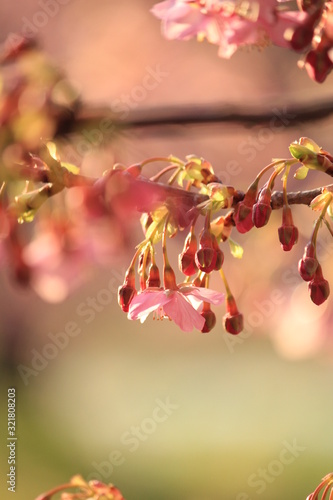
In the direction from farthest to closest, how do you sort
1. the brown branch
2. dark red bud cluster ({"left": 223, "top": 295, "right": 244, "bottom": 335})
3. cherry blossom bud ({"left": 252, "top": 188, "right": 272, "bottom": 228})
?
1. the brown branch
2. dark red bud cluster ({"left": 223, "top": 295, "right": 244, "bottom": 335})
3. cherry blossom bud ({"left": 252, "top": 188, "right": 272, "bottom": 228})

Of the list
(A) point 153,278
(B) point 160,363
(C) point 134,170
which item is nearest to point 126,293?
(A) point 153,278

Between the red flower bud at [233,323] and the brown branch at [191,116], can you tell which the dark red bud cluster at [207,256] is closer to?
the red flower bud at [233,323]

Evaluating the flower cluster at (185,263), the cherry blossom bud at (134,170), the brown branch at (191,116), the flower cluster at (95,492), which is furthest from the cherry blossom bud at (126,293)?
the brown branch at (191,116)

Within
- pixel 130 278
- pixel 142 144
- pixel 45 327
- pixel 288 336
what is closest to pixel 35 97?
pixel 130 278

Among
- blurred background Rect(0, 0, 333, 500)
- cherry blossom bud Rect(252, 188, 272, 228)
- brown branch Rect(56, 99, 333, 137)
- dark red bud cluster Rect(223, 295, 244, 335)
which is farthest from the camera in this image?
blurred background Rect(0, 0, 333, 500)

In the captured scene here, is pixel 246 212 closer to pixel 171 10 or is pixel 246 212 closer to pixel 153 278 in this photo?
pixel 153 278

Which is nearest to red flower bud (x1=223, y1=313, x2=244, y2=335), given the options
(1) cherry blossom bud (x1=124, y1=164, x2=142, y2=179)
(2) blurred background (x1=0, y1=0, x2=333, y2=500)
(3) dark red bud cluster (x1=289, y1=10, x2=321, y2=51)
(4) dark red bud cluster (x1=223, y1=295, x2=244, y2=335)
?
(4) dark red bud cluster (x1=223, y1=295, x2=244, y2=335)

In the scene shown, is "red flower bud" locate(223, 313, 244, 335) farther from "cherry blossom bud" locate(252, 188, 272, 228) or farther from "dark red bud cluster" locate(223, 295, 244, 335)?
"cherry blossom bud" locate(252, 188, 272, 228)
